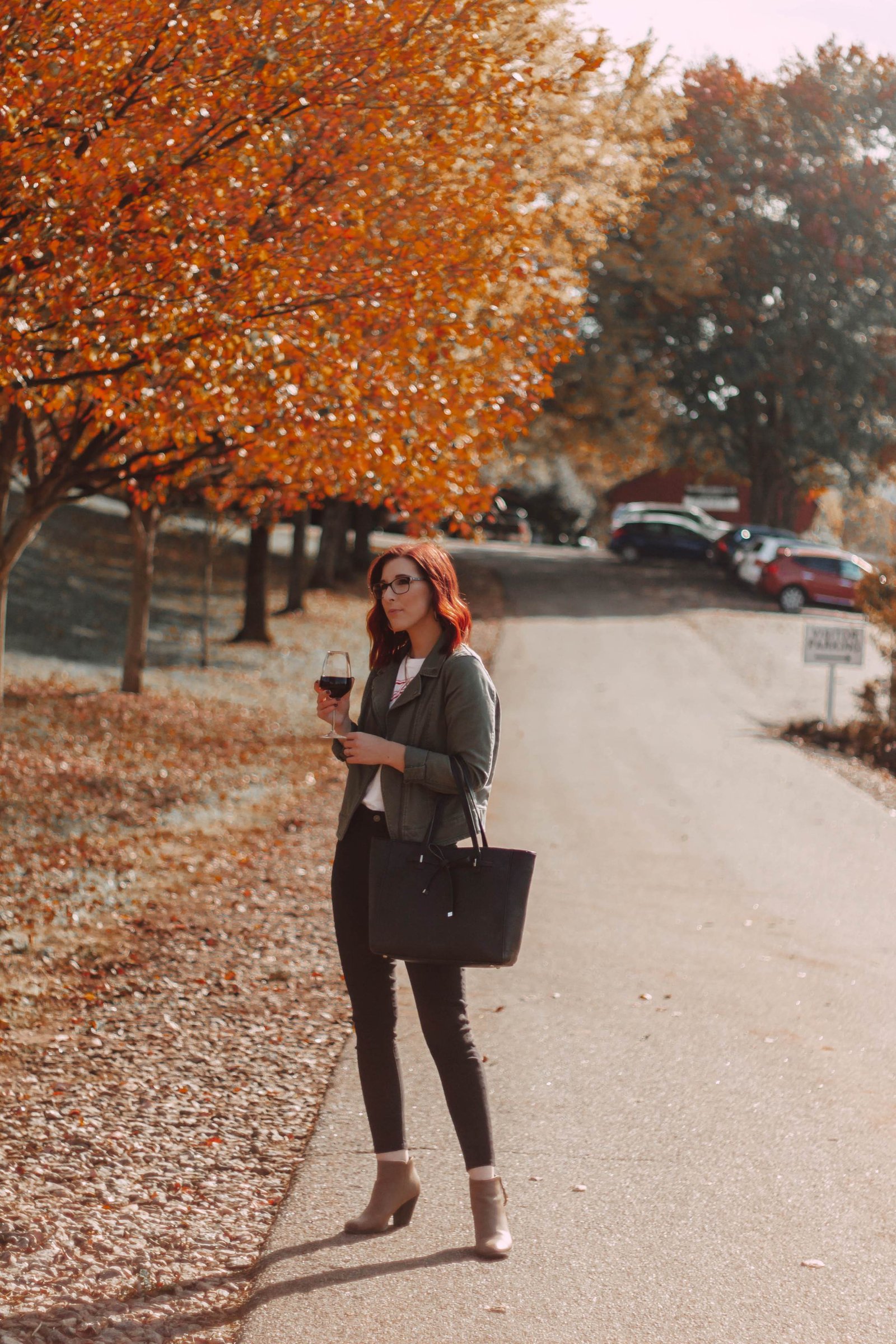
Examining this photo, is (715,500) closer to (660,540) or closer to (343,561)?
(660,540)

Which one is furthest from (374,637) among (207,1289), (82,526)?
(82,526)

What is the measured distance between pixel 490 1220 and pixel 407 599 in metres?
1.68

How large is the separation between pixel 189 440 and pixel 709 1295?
21.3 feet

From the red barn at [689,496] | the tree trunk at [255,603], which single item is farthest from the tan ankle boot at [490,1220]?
the red barn at [689,496]

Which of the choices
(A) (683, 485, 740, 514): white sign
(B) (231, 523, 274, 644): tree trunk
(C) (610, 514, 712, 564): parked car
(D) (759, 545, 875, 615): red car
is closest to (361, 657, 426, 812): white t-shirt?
(B) (231, 523, 274, 644): tree trunk

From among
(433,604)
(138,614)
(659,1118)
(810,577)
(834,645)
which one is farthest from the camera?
(810,577)

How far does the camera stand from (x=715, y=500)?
71875mm

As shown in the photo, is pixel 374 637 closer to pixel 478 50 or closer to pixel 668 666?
pixel 478 50

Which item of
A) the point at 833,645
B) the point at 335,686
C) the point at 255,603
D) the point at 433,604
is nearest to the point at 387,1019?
the point at 335,686

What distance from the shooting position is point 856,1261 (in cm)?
387

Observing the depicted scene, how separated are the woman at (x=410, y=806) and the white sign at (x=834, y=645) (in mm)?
15088

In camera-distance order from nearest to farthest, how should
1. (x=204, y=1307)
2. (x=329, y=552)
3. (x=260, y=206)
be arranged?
(x=204, y=1307), (x=260, y=206), (x=329, y=552)

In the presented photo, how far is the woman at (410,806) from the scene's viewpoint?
151 inches

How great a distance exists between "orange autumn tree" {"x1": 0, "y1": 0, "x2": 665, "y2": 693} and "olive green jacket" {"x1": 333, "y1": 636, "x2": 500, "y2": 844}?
312cm
